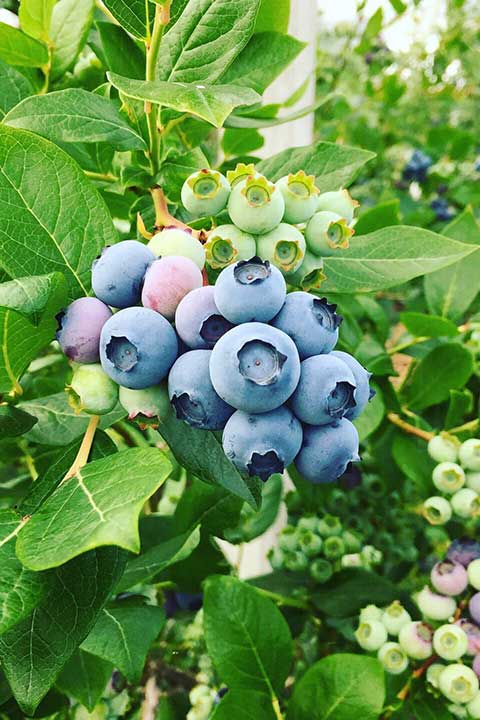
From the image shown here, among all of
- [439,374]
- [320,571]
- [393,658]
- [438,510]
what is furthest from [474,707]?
[439,374]

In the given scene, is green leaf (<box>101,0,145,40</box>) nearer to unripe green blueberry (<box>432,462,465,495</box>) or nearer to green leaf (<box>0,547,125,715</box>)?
green leaf (<box>0,547,125,715</box>)

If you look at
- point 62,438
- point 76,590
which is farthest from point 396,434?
point 76,590

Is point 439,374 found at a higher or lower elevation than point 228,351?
lower

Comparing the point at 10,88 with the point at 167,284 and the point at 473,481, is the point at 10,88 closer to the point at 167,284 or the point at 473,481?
the point at 167,284

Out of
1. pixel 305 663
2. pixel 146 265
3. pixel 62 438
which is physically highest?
pixel 146 265

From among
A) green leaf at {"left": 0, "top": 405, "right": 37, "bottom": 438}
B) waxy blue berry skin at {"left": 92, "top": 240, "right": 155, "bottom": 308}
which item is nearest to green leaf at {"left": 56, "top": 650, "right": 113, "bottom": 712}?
green leaf at {"left": 0, "top": 405, "right": 37, "bottom": 438}

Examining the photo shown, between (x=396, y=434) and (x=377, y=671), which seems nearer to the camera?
(x=377, y=671)

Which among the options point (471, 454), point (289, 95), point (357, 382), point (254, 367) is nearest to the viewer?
point (254, 367)

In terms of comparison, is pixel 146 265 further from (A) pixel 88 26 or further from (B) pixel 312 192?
(A) pixel 88 26
